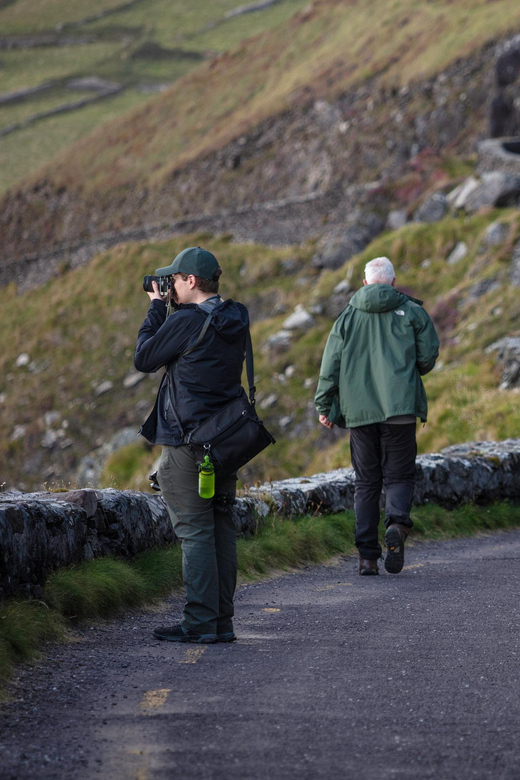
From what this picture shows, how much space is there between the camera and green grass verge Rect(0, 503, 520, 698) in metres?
5.23

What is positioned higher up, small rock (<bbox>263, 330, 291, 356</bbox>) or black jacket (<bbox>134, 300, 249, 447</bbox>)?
black jacket (<bbox>134, 300, 249, 447</bbox>)

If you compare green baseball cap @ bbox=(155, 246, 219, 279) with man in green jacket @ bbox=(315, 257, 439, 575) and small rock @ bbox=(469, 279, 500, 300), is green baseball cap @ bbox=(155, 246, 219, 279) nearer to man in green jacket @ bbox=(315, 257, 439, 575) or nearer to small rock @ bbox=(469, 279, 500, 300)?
man in green jacket @ bbox=(315, 257, 439, 575)

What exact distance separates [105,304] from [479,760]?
44.0 m

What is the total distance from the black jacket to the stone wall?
88 centimetres

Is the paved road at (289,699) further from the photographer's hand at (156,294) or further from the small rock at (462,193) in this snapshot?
the small rock at (462,193)

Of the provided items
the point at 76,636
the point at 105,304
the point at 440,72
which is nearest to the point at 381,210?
the point at 105,304

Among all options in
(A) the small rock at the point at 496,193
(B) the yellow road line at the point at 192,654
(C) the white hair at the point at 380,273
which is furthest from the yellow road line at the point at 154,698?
(A) the small rock at the point at 496,193

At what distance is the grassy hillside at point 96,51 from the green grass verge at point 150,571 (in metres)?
99.0

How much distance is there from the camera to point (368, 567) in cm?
825

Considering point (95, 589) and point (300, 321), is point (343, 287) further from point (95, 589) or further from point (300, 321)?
point (95, 589)

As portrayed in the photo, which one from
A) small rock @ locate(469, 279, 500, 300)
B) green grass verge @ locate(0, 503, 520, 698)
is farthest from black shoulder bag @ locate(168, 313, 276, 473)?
small rock @ locate(469, 279, 500, 300)

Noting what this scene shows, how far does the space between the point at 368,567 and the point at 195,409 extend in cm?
311

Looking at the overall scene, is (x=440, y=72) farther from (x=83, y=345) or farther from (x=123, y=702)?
(x=123, y=702)

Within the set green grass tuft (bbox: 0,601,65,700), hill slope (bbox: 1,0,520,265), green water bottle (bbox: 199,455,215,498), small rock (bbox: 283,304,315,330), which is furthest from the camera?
hill slope (bbox: 1,0,520,265)
